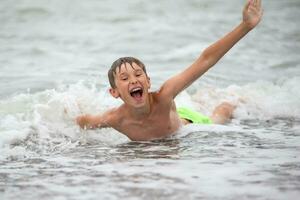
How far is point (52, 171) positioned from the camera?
439 cm

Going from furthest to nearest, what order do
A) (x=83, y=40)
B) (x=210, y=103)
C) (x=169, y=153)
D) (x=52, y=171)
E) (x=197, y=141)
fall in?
1. (x=83, y=40)
2. (x=210, y=103)
3. (x=197, y=141)
4. (x=169, y=153)
5. (x=52, y=171)

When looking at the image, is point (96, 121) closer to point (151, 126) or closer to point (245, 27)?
point (151, 126)

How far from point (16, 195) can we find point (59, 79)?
591cm

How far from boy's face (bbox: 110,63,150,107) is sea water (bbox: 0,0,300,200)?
1.53ft

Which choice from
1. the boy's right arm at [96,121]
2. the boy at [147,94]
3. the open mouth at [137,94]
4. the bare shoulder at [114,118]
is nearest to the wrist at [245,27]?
the boy at [147,94]

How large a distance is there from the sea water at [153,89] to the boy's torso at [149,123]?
137 millimetres

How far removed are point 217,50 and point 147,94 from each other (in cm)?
87

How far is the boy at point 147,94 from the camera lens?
17.2 ft

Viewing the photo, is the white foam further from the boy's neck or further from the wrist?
the wrist

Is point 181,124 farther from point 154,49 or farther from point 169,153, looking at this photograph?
point 154,49

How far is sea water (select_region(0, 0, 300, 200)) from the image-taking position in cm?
393

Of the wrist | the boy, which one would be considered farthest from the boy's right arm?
the wrist

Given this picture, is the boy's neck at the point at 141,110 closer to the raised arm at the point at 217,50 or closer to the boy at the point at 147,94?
the boy at the point at 147,94

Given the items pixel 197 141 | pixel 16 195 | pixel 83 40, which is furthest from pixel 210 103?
pixel 83 40
